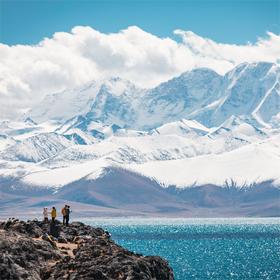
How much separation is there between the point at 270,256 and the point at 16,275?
139m

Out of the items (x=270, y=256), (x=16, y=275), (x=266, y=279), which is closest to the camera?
(x=16, y=275)

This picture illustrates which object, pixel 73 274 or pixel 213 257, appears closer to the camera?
pixel 73 274

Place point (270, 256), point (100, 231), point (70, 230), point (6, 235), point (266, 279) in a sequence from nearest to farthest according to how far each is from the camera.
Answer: point (6, 235) → point (70, 230) → point (100, 231) → point (266, 279) → point (270, 256)

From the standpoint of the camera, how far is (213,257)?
184375mm

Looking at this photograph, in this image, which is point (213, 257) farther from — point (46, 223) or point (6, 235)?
point (6, 235)

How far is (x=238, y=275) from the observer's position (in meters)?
136

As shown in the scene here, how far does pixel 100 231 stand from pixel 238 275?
44392 millimetres

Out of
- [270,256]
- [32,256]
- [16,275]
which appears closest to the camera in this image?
[16,275]

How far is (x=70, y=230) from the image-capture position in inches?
3474

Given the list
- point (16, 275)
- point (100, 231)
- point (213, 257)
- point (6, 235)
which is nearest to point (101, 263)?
point (16, 275)

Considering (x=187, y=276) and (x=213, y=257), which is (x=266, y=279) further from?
(x=213, y=257)

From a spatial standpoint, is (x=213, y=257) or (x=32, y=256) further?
(x=213, y=257)

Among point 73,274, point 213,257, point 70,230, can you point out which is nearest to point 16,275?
point 73,274

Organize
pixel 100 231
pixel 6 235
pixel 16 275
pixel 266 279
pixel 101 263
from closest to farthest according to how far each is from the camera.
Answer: pixel 16 275
pixel 101 263
pixel 6 235
pixel 100 231
pixel 266 279
